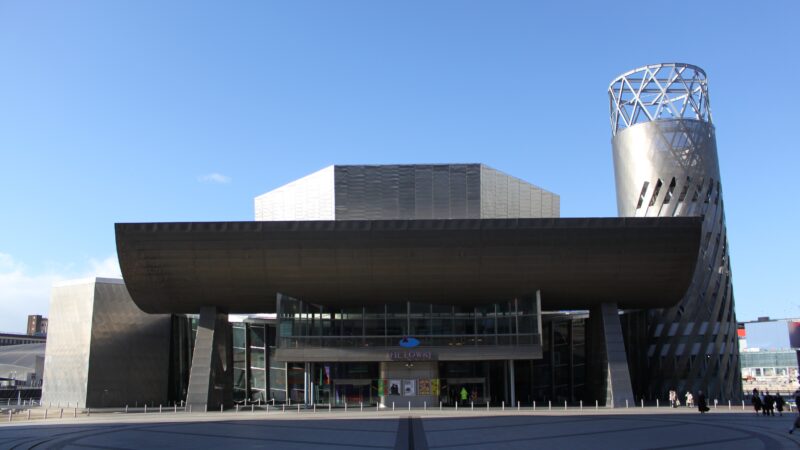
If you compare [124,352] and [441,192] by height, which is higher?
[441,192]

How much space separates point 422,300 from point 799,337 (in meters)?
25.9

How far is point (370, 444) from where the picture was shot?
2358 cm

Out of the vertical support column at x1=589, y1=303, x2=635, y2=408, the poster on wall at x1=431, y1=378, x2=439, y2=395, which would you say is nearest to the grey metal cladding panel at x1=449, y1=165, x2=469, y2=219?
the poster on wall at x1=431, y1=378, x2=439, y2=395

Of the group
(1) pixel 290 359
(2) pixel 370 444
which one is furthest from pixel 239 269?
(2) pixel 370 444

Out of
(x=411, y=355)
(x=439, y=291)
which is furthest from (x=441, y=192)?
(x=411, y=355)

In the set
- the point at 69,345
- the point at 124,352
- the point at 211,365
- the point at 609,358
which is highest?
the point at 69,345

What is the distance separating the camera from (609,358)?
51.2m

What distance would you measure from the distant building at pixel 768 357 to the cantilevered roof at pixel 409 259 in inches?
2832

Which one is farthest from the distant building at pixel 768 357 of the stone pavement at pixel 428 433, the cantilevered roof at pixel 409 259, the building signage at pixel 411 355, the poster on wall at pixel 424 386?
the stone pavement at pixel 428 433

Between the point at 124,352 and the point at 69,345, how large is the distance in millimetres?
4793

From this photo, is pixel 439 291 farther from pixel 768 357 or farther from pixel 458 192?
pixel 768 357

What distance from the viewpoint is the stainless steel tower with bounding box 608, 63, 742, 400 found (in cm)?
5900

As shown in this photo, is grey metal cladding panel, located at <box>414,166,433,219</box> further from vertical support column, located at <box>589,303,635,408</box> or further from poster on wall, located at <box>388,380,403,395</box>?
vertical support column, located at <box>589,303,635,408</box>

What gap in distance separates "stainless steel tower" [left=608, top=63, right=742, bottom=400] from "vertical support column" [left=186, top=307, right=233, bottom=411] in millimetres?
35846
